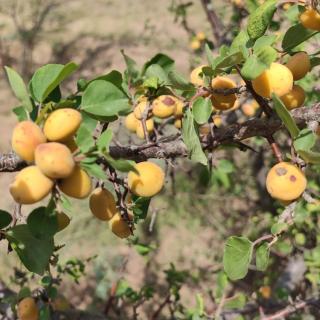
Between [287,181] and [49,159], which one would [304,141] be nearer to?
[287,181]

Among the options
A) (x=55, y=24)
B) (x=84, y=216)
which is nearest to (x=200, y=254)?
(x=84, y=216)

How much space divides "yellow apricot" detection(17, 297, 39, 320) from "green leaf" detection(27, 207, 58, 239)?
0.78 meters

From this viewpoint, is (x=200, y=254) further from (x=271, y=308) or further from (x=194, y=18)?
(x=194, y=18)

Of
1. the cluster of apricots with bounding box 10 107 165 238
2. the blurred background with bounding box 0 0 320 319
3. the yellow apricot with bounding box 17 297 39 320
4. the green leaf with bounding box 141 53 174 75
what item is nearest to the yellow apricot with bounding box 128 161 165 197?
the cluster of apricots with bounding box 10 107 165 238

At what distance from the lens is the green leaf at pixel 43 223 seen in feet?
2.67

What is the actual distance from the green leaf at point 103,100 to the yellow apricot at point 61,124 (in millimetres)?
110

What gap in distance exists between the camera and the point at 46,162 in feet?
2.42

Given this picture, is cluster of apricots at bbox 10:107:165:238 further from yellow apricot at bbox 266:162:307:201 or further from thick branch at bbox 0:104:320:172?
yellow apricot at bbox 266:162:307:201

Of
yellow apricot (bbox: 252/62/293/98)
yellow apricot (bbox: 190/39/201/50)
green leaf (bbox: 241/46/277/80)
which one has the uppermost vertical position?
green leaf (bbox: 241/46/277/80)

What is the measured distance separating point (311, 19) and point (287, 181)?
335 millimetres

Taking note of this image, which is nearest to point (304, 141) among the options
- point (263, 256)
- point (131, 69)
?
point (263, 256)

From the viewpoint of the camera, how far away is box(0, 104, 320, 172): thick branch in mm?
1036

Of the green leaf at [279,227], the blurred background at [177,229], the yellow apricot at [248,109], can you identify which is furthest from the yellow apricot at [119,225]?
the yellow apricot at [248,109]

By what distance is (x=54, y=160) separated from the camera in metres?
0.73
